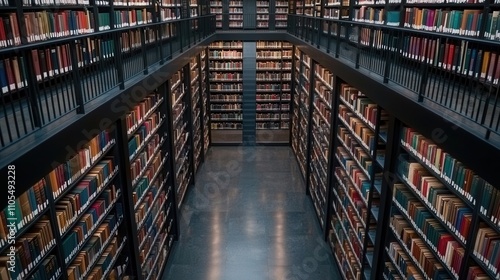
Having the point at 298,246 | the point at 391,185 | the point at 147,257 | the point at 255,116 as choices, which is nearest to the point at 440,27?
the point at 391,185

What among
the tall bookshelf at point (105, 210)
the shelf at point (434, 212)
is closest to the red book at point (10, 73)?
the tall bookshelf at point (105, 210)

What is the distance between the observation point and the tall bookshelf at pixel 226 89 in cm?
1220

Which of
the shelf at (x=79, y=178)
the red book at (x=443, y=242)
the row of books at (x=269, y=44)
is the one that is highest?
the row of books at (x=269, y=44)

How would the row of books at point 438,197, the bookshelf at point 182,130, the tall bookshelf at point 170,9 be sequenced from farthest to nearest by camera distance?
the tall bookshelf at point 170,9 < the bookshelf at point 182,130 < the row of books at point 438,197

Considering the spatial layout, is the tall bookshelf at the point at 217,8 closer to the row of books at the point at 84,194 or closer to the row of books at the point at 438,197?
the row of books at the point at 84,194

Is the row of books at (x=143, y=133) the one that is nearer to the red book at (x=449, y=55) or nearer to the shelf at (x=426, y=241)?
the shelf at (x=426, y=241)

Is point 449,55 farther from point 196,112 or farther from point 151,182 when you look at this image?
point 196,112

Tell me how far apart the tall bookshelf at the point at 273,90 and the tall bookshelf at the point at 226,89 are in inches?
24.6

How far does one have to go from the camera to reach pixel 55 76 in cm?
315

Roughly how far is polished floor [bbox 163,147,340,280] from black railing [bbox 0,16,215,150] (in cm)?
336

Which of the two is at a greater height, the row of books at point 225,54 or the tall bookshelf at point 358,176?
the row of books at point 225,54

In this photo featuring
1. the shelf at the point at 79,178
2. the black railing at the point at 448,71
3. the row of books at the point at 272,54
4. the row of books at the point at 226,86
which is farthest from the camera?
the row of books at the point at 226,86

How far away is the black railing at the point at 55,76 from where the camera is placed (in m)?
2.65

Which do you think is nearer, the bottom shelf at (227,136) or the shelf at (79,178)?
the shelf at (79,178)
